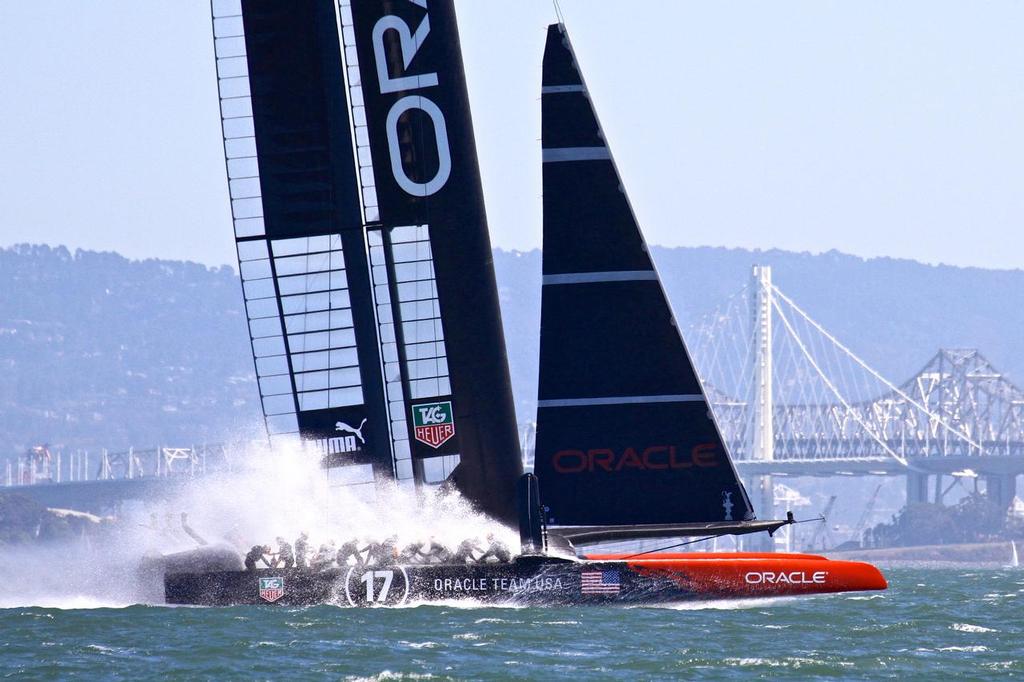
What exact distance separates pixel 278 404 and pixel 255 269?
1172 millimetres

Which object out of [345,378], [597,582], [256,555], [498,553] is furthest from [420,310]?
[597,582]

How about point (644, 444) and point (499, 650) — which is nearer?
point (499, 650)

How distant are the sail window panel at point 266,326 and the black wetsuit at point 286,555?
5.85 ft

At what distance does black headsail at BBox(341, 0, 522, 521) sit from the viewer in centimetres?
1588

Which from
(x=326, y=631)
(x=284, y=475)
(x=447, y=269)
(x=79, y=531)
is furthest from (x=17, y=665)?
(x=79, y=531)

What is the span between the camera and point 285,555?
16.1 metres

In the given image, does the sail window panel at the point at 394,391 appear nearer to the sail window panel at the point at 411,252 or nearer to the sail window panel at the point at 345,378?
the sail window panel at the point at 345,378

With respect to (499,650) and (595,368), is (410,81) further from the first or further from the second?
(499,650)

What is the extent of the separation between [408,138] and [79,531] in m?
90.0

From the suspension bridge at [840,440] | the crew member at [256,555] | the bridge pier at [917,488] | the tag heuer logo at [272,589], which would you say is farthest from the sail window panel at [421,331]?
the bridge pier at [917,488]

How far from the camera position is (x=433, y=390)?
16.3 meters

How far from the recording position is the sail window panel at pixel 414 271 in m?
16.1

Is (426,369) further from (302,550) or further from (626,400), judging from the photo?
(302,550)

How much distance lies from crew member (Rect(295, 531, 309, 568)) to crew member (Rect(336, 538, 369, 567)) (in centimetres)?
28
